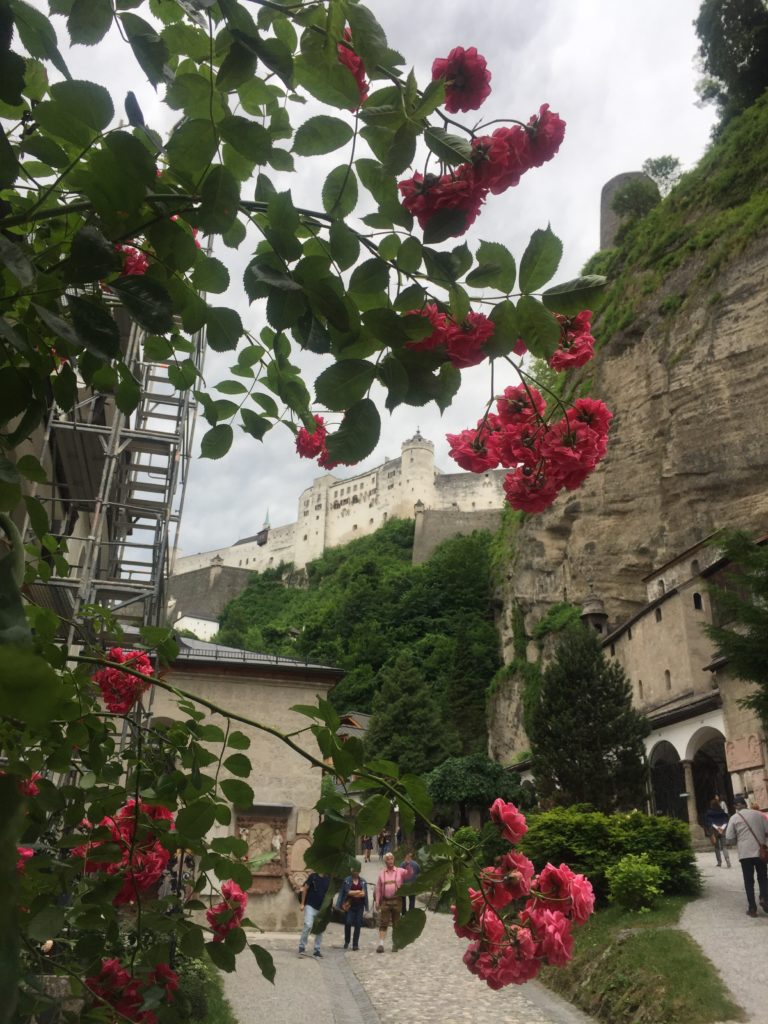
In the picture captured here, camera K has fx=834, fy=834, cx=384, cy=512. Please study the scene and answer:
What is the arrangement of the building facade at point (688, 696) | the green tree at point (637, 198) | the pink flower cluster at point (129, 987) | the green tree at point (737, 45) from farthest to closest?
the green tree at point (637, 198) → the green tree at point (737, 45) → the building facade at point (688, 696) → the pink flower cluster at point (129, 987)

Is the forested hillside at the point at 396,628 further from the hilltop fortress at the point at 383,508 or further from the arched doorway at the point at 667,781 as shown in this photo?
the arched doorway at the point at 667,781

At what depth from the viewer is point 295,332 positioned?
6.22ft

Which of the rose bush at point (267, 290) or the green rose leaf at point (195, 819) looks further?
the green rose leaf at point (195, 819)

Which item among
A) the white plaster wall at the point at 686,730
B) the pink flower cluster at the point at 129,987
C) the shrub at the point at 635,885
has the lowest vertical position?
the shrub at the point at 635,885

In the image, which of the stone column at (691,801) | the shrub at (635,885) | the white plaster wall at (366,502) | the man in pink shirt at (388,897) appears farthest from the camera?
the white plaster wall at (366,502)

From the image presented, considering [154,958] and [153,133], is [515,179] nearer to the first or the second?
[153,133]

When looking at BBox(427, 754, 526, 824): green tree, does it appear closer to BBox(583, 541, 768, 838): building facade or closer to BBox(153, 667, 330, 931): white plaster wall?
BBox(583, 541, 768, 838): building facade

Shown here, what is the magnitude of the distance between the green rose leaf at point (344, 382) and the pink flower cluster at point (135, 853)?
165cm

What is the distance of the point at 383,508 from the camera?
3255 inches

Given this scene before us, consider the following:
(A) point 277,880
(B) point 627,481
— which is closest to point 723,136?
(B) point 627,481

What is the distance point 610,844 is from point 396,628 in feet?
154

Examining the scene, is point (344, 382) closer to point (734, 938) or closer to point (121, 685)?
point (121, 685)

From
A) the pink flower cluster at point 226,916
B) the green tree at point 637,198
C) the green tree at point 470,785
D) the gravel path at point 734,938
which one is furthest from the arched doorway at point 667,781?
the green tree at point 637,198

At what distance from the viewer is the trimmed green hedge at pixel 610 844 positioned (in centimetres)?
1211
